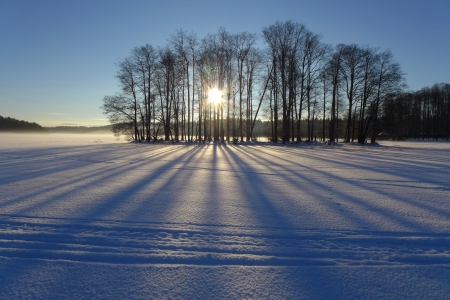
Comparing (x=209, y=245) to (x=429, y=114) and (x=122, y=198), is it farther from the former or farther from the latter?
(x=429, y=114)

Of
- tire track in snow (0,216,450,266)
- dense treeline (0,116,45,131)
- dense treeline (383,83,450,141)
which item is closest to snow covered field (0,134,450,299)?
tire track in snow (0,216,450,266)

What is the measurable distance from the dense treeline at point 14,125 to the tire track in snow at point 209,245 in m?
88.8

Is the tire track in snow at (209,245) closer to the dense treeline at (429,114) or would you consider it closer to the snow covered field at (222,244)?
the snow covered field at (222,244)

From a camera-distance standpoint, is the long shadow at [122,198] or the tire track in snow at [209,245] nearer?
the tire track in snow at [209,245]

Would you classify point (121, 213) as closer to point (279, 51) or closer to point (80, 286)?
point (80, 286)

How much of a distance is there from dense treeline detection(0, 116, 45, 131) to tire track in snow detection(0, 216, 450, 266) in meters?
88.8

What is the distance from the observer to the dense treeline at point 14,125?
240 ft

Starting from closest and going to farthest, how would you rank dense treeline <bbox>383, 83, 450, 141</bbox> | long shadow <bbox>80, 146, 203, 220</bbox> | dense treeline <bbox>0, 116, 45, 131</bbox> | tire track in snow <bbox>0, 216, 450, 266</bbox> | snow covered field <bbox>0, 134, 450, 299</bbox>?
1. snow covered field <bbox>0, 134, 450, 299</bbox>
2. tire track in snow <bbox>0, 216, 450, 266</bbox>
3. long shadow <bbox>80, 146, 203, 220</bbox>
4. dense treeline <bbox>383, 83, 450, 141</bbox>
5. dense treeline <bbox>0, 116, 45, 131</bbox>

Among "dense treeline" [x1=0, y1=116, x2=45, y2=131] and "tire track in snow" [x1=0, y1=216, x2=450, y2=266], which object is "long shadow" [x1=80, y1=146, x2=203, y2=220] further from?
"dense treeline" [x1=0, y1=116, x2=45, y2=131]

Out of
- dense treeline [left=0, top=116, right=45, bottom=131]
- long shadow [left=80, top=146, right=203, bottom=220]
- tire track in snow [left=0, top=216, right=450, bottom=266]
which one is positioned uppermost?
dense treeline [left=0, top=116, right=45, bottom=131]

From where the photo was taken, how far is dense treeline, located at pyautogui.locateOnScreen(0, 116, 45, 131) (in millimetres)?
73250

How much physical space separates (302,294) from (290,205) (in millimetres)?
2714

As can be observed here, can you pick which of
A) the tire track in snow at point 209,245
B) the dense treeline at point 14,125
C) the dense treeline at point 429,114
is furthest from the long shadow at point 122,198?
the dense treeline at point 14,125

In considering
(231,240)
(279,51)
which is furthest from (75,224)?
(279,51)
